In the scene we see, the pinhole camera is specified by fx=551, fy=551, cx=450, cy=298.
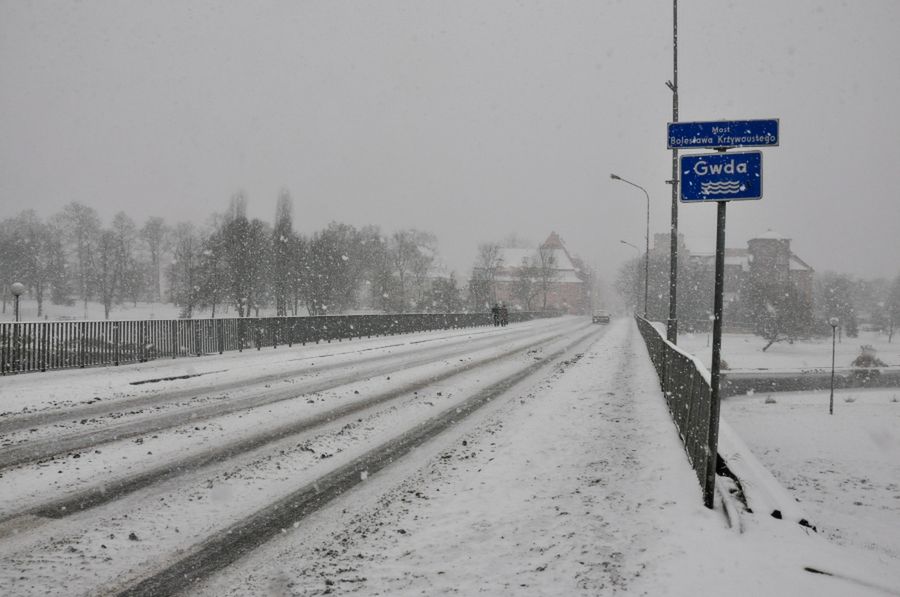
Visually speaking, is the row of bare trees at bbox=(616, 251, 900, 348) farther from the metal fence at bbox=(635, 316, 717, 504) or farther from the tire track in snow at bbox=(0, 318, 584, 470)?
the tire track in snow at bbox=(0, 318, 584, 470)

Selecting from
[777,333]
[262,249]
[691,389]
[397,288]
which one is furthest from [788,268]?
[691,389]

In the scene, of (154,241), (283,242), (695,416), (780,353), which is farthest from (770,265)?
(695,416)

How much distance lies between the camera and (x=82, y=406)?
30.2ft

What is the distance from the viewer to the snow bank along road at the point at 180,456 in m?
→ 3.73

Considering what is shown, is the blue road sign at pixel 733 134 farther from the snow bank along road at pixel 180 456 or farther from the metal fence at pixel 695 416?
the snow bank along road at pixel 180 456

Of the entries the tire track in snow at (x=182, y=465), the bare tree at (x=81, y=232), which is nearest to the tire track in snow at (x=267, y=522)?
the tire track in snow at (x=182, y=465)

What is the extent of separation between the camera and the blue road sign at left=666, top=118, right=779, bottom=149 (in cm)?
453

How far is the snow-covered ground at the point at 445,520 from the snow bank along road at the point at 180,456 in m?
0.03

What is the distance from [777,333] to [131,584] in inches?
2490

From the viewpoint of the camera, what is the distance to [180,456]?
616 centimetres

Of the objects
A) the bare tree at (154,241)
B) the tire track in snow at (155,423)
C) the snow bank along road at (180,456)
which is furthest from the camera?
the bare tree at (154,241)

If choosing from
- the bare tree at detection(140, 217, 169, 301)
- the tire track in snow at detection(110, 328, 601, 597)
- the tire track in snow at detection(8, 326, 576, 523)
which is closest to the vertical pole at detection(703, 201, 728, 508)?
the tire track in snow at detection(110, 328, 601, 597)

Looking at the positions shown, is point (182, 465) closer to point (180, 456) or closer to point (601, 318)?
point (180, 456)

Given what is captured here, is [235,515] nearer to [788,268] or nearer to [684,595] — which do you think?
[684,595]
